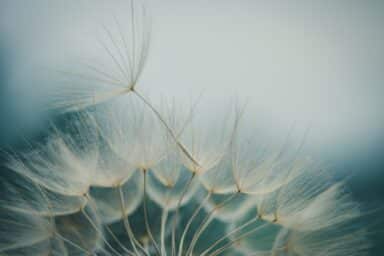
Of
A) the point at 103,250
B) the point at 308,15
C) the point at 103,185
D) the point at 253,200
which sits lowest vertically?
the point at 103,250

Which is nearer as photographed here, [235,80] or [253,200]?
[235,80]

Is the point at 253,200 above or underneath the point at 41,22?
underneath

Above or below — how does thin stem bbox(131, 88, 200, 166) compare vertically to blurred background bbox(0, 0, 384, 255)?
below

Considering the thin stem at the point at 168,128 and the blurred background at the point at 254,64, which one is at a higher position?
the blurred background at the point at 254,64

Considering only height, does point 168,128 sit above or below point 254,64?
below

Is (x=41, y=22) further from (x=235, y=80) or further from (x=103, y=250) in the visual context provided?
(x=103, y=250)

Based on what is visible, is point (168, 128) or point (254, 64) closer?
point (168, 128)

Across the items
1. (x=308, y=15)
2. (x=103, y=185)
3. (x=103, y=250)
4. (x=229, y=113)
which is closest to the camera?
(x=229, y=113)

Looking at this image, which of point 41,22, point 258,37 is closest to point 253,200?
point 258,37
